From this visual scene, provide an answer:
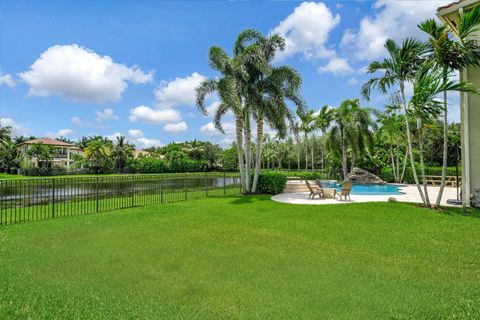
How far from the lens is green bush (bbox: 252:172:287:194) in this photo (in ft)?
49.4

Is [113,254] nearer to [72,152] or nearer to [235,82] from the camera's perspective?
[235,82]

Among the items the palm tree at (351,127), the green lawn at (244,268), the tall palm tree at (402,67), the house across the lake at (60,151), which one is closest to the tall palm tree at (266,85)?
the tall palm tree at (402,67)

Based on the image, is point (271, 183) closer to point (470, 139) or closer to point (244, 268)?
point (470, 139)

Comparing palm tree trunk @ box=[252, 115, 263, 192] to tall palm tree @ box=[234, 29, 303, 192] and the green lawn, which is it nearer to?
tall palm tree @ box=[234, 29, 303, 192]

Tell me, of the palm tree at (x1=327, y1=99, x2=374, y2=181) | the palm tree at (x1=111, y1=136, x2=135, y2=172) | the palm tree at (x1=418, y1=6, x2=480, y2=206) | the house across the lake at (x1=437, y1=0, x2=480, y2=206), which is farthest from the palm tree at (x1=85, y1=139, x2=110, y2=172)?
the house across the lake at (x1=437, y1=0, x2=480, y2=206)

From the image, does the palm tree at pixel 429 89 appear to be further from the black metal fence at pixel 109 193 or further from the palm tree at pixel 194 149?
the palm tree at pixel 194 149

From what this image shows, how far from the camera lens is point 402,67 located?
1009 centimetres

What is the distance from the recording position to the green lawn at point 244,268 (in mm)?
3322

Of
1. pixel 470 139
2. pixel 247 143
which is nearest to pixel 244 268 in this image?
pixel 470 139

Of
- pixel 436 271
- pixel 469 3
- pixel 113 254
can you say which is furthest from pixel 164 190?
pixel 469 3

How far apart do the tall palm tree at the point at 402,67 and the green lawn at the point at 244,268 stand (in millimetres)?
3809

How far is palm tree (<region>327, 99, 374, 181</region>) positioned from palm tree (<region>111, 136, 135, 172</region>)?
1682 inches

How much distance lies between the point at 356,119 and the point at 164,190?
16.2 m

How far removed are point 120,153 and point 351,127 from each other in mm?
44653
